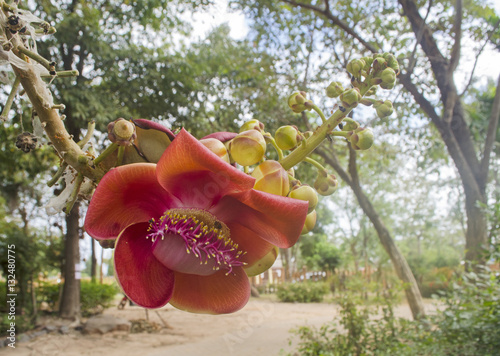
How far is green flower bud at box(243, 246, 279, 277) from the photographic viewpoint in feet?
2.17

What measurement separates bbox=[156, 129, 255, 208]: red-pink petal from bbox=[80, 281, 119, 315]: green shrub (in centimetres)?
1341

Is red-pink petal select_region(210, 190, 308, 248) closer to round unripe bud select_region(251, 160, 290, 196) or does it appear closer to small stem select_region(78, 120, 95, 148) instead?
round unripe bud select_region(251, 160, 290, 196)

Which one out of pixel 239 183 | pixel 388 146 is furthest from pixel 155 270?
pixel 388 146

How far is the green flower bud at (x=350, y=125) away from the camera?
0.67 m

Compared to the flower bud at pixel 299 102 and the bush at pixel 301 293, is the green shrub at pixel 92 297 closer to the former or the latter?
the bush at pixel 301 293

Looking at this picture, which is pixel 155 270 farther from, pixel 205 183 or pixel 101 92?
pixel 101 92

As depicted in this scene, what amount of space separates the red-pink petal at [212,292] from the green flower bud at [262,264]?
36mm

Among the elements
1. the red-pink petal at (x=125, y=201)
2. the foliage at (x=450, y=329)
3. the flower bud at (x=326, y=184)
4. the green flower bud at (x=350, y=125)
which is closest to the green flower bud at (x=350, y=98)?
the green flower bud at (x=350, y=125)

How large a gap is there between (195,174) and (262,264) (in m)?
0.23

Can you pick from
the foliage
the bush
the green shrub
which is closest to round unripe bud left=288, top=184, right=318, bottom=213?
the foliage

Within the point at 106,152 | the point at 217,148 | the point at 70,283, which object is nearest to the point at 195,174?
the point at 217,148

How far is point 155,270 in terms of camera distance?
58cm

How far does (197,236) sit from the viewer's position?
561mm

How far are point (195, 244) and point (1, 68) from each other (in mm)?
484
